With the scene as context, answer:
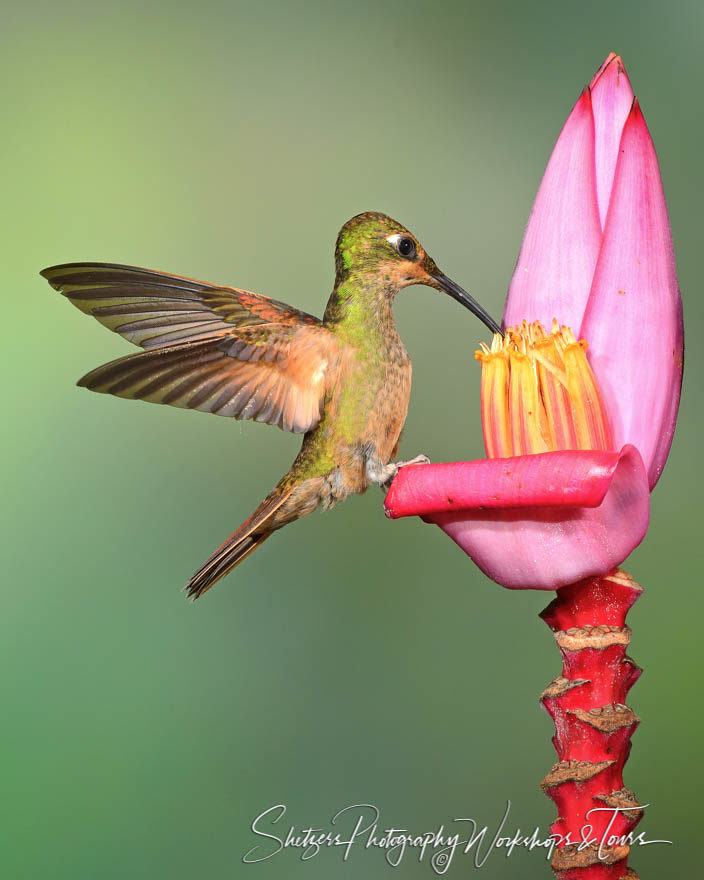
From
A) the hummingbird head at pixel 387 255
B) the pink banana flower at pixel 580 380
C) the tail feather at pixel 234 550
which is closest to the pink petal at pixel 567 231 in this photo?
the pink banana flower at pixel 580 380

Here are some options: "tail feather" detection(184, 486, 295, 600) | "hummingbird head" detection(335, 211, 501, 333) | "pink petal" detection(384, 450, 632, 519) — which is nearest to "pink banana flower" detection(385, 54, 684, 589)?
"pink petal" detection(384, 450, 632, 519)

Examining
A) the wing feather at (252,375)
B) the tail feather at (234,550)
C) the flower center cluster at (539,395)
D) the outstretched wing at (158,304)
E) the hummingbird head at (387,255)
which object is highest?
the hummingbird head at (387,255)

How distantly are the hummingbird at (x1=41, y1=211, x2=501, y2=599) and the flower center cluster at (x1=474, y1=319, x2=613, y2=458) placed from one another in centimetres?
10

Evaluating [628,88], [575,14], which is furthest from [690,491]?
[628,88]

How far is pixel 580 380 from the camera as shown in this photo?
1.03 ft

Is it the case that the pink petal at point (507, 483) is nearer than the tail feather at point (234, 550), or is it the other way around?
the pink petal at point (507, 483)

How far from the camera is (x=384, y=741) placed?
0.98 meters

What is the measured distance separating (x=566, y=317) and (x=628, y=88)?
8cm

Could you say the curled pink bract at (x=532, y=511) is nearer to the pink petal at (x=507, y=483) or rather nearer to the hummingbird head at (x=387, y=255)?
the pink petal at (x=507, y=483)

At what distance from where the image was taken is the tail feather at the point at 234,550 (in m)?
0.52

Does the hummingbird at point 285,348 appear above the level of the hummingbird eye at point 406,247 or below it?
below

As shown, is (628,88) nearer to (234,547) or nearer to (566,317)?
(566,317)

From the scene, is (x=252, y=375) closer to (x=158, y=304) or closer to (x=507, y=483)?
(x=158, y=304)

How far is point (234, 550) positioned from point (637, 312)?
29 centimetres
